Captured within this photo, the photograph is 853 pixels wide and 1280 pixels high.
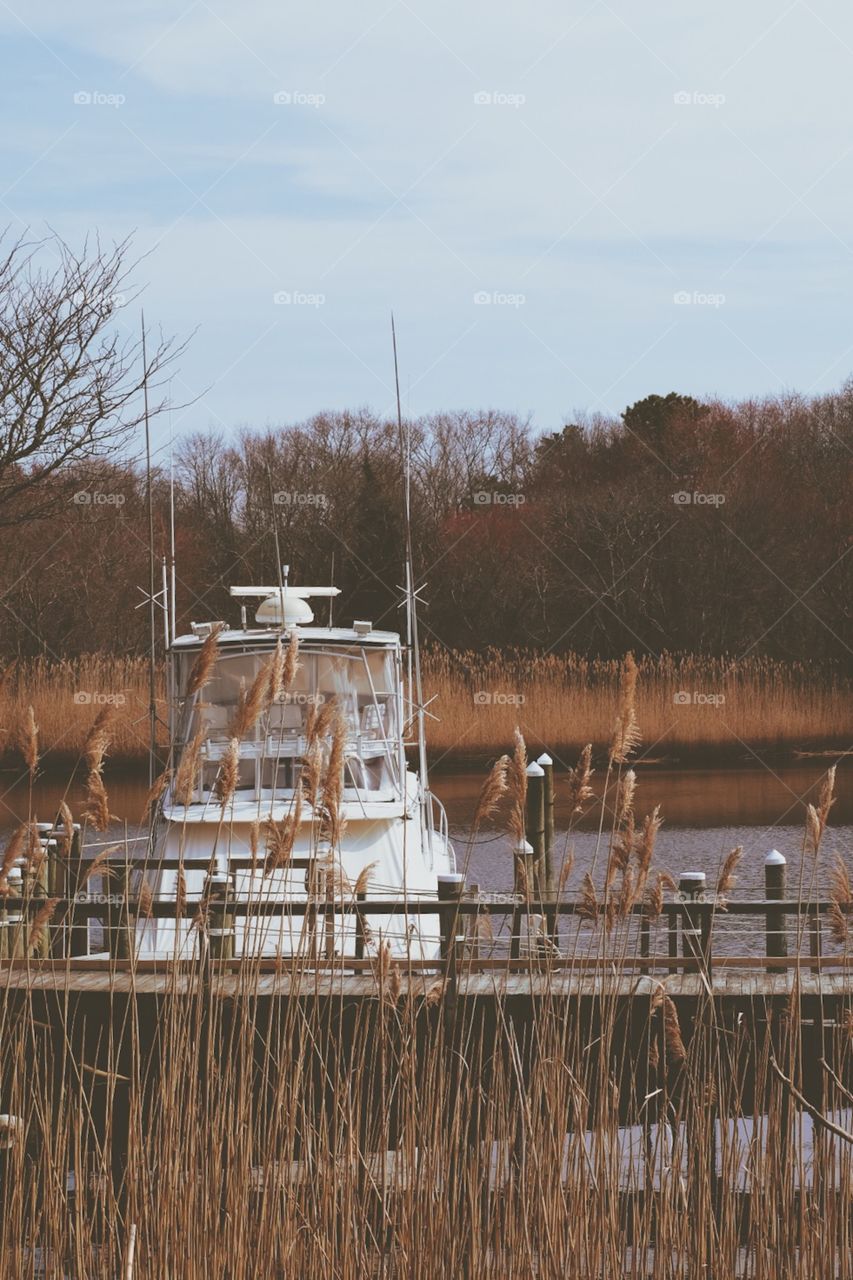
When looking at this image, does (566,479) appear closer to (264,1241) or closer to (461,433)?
(461,433)

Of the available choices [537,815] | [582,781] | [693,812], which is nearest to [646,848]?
[582,781]

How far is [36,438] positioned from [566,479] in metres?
24.2

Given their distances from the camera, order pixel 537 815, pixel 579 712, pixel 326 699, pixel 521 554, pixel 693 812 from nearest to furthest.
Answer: pixel 326 699 < pixel 537 815 < pixel 693 812 < pixel 579 712 < pixel 521 554

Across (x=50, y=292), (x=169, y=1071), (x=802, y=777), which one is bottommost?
(x=802, y=777)

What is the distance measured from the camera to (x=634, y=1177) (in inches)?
155

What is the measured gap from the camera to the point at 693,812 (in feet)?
66.2

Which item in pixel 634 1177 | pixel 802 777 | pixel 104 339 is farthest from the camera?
pixel 802 777

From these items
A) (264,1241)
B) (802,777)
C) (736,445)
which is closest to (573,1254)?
(264,1241)

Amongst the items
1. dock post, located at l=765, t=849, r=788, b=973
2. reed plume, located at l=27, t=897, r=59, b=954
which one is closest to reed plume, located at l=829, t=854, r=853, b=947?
reed plume, located at l=27, t=897, r=59, b=954

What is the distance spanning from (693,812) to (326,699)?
10.6m

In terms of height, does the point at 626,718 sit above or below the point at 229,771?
above

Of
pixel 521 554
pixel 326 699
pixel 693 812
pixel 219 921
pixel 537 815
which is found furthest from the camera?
pixel 521 554

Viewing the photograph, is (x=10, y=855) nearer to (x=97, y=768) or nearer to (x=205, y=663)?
(x=97, y=768)

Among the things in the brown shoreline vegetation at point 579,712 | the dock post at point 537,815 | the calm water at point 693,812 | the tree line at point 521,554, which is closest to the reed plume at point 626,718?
the dock post at point 537,815
